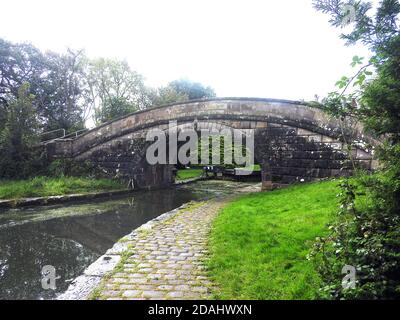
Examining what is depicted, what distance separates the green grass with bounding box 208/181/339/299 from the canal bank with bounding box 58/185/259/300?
0.80 feet

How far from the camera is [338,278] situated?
8.70 feet

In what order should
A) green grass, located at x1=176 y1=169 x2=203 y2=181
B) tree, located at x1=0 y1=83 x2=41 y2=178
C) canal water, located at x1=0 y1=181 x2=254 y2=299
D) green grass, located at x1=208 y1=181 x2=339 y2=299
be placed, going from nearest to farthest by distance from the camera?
green grass, located at x1=208 y1=181 x2=339 y2=299 < canal water, located at x1=0 y1=181 x2=254 y2=299 < tree, located at x1=0 y1=83 x2=41 y2=178 < green grass, located at x1=176 y1=169 x2=203 y2=181

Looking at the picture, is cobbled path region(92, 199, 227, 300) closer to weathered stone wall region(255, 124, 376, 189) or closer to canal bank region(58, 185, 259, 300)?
canal bank region(58, 185, 259, 300)

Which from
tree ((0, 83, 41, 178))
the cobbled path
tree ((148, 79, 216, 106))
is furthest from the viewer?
tree ((148, 79, 216, 106))

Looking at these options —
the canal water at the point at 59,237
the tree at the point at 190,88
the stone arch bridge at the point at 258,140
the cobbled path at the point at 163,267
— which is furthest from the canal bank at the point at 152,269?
the tree at the point at 190,88

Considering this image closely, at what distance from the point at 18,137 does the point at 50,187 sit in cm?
359

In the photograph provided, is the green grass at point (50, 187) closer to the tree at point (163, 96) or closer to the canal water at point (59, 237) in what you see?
the canal water at point (59, 237)

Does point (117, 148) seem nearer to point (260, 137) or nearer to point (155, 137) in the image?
point (155, 137)

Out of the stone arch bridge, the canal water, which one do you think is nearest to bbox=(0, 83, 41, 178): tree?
the stone arch bridge

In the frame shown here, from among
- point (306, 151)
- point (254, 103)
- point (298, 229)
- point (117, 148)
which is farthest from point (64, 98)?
point (298, 229)

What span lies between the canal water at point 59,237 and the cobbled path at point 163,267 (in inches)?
28.7

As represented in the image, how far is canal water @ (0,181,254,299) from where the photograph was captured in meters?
3.99
